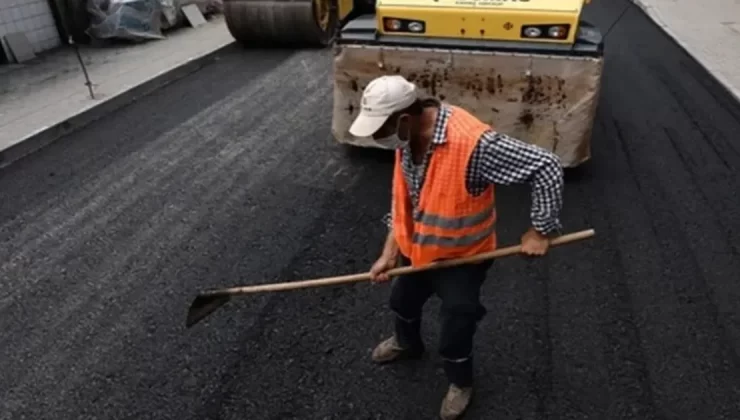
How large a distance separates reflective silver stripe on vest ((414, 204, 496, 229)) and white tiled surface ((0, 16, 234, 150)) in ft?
15.6

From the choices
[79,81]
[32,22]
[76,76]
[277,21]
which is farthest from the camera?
[32,22]

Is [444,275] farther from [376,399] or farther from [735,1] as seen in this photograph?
[735,1]

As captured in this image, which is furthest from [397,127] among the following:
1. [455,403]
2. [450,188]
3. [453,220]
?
[455,403]

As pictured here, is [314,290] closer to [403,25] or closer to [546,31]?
[403,25]

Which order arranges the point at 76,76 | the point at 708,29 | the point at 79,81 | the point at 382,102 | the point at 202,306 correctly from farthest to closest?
1. the point at 708,29
2. the point at 76,76
3. the point at 79,81
4. the point at 202,306
5. the point at 382,102

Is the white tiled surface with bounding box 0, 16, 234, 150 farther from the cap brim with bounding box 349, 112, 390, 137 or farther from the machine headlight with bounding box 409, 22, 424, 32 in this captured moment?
the cap brim with bounding box 349, 112, 390, 137

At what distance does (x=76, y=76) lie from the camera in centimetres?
830

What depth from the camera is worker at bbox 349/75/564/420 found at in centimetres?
232

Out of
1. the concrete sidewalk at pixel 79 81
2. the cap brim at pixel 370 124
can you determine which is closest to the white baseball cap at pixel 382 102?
the cap brim at pixel 370 124

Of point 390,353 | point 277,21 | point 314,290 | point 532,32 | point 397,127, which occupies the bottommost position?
point 277,21

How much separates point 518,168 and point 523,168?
2 cm

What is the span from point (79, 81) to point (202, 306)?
5837 mm

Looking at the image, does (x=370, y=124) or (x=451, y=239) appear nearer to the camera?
(x=370, y=124)

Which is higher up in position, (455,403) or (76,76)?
(455,403)
